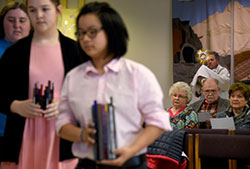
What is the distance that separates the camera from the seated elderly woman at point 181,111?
17.2 ft

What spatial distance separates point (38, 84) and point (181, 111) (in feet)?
12.8

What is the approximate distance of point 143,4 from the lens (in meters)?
7.37

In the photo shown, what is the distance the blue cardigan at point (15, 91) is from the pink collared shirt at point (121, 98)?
24 cm

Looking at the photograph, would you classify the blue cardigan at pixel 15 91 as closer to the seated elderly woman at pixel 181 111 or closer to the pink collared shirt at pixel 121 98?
the pink collared shirt at pixel 121 98

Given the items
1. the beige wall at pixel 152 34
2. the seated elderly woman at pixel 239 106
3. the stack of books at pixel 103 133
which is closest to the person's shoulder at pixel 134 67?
the stack of books at pixel 103 133

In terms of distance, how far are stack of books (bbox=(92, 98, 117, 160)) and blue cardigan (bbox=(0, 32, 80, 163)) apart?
400 millimetres

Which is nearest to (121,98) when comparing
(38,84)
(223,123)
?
(38,84)

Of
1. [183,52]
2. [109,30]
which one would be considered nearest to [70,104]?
[109,30]

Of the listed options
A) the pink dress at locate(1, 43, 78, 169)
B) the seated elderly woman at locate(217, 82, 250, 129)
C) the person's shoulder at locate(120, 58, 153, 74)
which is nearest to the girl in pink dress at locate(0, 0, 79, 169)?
the pink dress at locate(1, 43, 78, 169)

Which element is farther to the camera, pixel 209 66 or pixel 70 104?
pixel 209 66

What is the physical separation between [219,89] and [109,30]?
17.5ft

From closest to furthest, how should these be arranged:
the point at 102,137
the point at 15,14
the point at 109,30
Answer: the point at 102,137 → the point at 109,30 → the point at 15,14

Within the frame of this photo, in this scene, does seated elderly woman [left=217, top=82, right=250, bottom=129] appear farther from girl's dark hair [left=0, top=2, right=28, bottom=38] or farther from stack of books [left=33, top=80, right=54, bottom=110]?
stack of books [left=33, top=80, right=54, bottom=110]

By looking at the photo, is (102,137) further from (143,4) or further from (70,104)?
(143,4)
